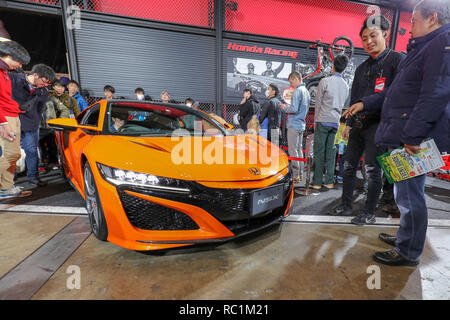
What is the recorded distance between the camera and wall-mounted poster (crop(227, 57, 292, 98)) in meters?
5.68

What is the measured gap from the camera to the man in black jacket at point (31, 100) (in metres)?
2.70

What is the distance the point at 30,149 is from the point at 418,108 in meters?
4.17

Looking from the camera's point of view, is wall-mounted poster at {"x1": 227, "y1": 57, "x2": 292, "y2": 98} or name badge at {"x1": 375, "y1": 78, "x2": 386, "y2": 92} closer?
name badge at {"x1": 375, "y1": 78, "x2": 386, "y2": 92}

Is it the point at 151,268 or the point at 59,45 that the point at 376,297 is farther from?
the point at 59,45

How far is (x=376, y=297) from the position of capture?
1.12 m

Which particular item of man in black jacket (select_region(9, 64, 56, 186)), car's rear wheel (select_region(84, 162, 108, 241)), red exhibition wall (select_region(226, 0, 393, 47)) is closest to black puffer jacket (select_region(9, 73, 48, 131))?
man in black jacket (select_region(9, 64, 56, 186))

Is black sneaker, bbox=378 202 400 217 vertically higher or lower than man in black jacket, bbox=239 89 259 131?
lower

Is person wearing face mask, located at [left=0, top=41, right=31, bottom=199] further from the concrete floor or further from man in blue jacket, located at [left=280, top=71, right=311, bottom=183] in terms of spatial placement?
man in blue jacket, located at [left=280, top=71, right=311, bottom=183]

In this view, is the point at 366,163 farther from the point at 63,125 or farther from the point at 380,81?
the point at 63,125

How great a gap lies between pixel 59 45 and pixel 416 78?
6.79m

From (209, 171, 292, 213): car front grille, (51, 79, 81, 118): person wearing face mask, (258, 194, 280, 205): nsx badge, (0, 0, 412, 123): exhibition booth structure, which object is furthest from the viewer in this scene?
(0, 0, 412, 123): exhibition booth structure

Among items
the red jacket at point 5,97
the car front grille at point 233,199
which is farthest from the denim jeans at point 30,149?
the car front grille at point 233,199

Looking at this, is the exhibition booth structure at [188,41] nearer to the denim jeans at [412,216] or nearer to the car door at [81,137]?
the car door at [81,137]
